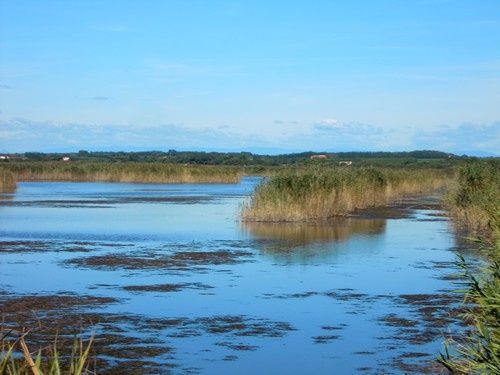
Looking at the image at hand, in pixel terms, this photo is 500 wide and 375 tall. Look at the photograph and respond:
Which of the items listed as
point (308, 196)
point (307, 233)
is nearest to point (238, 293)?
point (307, 233)

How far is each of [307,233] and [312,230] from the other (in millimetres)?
816

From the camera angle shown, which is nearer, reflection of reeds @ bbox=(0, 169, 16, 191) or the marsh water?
the marsh water

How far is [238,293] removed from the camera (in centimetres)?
1284

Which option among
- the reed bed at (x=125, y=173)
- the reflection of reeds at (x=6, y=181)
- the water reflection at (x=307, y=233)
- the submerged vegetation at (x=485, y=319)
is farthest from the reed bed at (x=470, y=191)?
the reed bed at (x=125, y=173)

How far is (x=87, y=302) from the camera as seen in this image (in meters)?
11.8

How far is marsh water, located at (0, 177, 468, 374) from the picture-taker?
29.5 feet

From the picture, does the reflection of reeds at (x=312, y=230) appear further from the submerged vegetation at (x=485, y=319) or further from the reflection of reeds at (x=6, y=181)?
the reflection of reeds at (x=6, y=181)

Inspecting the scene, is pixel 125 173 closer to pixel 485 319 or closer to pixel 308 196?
pixel 308 196

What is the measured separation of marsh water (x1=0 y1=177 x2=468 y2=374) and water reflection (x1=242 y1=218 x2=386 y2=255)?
0.05 metres

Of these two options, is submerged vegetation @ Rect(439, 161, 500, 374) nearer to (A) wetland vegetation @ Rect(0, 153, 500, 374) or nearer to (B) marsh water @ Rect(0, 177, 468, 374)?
(A) wetland vegetation @ Rect(0, 153, 500, 374)

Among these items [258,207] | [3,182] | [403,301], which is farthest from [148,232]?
[3,182]

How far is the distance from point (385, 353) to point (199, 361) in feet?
6.08

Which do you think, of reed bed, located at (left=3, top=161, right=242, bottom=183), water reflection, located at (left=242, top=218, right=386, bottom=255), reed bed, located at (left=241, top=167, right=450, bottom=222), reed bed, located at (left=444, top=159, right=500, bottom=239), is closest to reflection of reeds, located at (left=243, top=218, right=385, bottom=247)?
water reflection, located at (left=242, top=218, right=386, bottom=255)

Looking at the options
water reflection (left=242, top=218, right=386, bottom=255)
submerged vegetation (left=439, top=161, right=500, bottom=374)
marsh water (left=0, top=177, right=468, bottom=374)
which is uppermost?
submerged vegetation (left=439, top=161, right=500, bottom=374)
